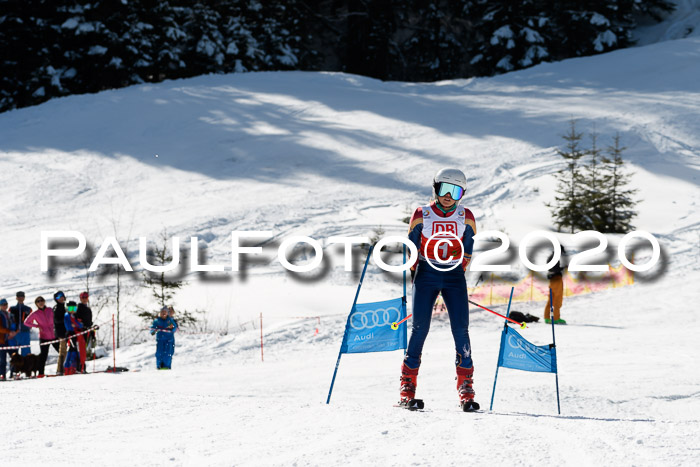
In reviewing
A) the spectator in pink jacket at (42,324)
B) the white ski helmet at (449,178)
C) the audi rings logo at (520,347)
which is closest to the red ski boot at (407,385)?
the audi rings logo at (520,347)

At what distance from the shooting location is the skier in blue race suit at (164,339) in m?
12.8

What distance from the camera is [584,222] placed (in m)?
20.1

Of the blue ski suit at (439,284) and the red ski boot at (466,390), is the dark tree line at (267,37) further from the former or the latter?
the red ski boot at (466,390)

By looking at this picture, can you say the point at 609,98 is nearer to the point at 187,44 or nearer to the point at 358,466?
the point at 187,44

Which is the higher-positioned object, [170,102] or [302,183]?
[170,102]

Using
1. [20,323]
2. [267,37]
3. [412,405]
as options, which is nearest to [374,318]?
[412,405]

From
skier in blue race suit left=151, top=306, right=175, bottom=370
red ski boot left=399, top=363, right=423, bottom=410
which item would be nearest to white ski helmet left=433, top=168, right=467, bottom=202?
red ski boot left=399, top=363, right=423, bottom=410

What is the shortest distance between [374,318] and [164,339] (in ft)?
20.4

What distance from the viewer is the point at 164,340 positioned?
1279cm

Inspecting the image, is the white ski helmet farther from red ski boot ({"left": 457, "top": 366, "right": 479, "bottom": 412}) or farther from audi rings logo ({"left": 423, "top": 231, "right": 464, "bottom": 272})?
red ski boot ({"left": 457, "top": 366, "right": 479, "bottom": 412})

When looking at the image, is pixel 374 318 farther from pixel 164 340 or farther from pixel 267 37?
pixel 267 37

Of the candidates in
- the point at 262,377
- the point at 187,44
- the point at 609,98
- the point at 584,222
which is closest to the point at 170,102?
the point at 187,44

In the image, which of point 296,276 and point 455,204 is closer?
point 455,204

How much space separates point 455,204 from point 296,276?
1226 centimetres
